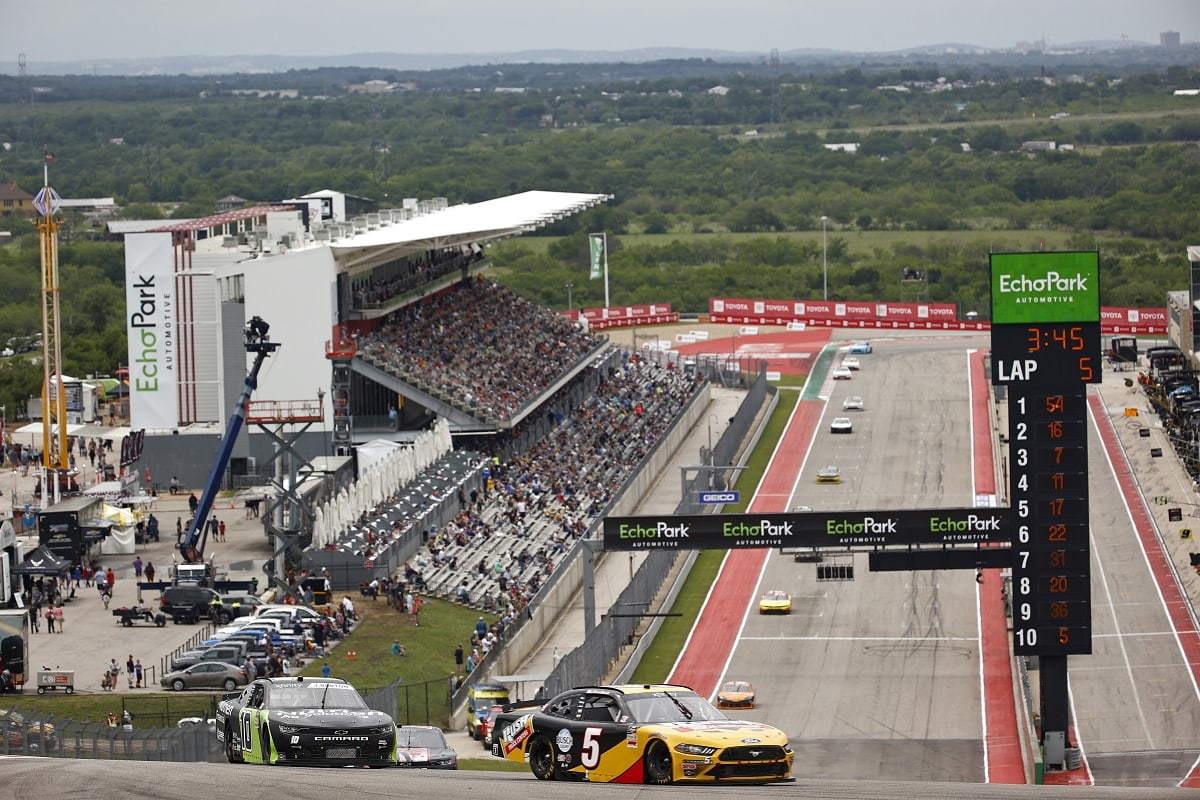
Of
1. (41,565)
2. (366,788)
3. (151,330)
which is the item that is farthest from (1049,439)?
(151,330)

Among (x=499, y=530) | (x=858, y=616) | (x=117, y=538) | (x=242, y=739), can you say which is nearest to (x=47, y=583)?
(x=117, y=538)

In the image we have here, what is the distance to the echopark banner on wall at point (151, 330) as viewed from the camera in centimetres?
8275

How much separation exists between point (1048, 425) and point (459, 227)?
154 ft

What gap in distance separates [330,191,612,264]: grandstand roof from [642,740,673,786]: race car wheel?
55.8m

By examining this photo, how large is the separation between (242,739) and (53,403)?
196ft

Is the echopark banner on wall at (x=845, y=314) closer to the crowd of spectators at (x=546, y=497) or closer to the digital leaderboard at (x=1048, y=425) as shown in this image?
the crowd of spectators at (x=546, y=497)

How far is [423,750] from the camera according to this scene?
101 feet

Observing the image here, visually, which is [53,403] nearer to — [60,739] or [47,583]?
[47,583]

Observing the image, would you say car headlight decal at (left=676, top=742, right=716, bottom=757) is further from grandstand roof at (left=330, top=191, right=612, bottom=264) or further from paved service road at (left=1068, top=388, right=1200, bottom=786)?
grandstand roof at (left=330, top=191, right=612, bottom=264)

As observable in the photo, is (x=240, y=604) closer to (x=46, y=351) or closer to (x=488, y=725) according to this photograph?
(x=488, y=725)

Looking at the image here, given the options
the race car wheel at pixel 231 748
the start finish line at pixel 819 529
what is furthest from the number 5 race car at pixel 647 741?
the start finish line at pixel 819 529

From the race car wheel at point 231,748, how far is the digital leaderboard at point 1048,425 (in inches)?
840

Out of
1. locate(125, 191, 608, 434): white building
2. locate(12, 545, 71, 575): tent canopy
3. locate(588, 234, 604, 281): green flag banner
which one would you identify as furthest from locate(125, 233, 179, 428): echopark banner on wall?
locate(588, 234, 604, 281): green flag banner

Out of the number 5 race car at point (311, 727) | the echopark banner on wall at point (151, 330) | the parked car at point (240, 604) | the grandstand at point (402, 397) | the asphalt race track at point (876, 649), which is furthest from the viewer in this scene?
the echopark banner on wall at point (151, 330)
